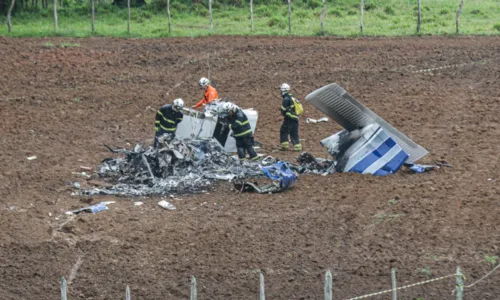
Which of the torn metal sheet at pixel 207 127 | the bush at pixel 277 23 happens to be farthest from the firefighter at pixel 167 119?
the bush at pixel 277 23

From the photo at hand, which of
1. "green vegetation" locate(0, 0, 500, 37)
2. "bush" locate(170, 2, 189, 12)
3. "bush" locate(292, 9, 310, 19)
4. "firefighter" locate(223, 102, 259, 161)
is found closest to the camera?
"firefighter" locate(223, 102, 259, 161)

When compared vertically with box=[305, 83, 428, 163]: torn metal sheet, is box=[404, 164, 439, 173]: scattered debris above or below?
below

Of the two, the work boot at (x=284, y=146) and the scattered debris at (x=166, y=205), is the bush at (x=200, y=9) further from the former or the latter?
the scattered debris at (x=166, y=205)

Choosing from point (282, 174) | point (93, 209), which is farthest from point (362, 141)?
point (93, 209)

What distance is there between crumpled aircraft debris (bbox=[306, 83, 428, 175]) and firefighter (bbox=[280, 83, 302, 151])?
6.67ft

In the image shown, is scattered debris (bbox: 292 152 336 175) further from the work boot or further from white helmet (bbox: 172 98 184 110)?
white helmet (bbox: 172 98 184 110)

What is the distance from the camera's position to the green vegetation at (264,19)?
36.8 meters

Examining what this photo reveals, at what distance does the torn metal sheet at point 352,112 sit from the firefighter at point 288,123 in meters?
1.98

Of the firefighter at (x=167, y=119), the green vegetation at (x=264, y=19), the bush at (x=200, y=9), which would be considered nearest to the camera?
the firefighter at (x=167, y=119)

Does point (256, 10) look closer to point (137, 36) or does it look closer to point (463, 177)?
point (137, 36)

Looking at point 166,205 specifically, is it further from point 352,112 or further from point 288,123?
point 288,123

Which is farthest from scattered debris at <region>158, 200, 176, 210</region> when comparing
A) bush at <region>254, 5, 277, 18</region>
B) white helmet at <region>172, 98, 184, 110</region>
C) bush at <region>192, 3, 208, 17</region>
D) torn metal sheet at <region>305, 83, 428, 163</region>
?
bush at <region>192, 3, 208, 17</region>

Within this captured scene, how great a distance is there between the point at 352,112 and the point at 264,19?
21083 millimetres

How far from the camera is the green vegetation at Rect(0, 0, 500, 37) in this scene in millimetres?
36844
